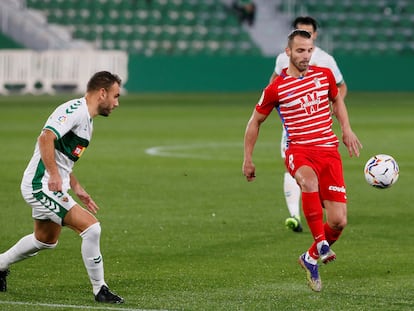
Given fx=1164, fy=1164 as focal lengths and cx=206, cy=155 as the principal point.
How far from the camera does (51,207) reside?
7895 mm

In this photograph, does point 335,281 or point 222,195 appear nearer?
point 335,281

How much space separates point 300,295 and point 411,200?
6253 millimetres

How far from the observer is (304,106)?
8.97m

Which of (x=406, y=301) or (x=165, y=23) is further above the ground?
(x=406, y=301)

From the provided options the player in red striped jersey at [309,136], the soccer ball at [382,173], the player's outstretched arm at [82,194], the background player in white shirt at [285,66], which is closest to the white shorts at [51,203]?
the player's outstretched arm at [82,194]

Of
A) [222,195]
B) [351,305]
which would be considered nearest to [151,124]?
[222,195]

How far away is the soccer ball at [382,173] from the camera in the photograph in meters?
9.51

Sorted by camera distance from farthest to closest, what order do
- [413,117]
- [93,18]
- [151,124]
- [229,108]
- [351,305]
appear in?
1. [93,18]
2. [229,108]
3. [413,117]
4. [151,124]
5. [351,305]

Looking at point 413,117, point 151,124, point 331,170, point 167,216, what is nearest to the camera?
point 331,170

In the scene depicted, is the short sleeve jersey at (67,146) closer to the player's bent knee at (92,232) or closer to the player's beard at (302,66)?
the player's bent knee at (92,232)

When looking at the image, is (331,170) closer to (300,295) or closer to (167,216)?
(300,295)

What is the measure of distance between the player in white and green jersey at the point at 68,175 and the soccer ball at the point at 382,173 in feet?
8.41

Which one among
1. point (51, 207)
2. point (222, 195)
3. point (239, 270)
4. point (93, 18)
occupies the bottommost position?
point (93, 18)

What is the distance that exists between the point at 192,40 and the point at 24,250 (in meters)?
38.0
